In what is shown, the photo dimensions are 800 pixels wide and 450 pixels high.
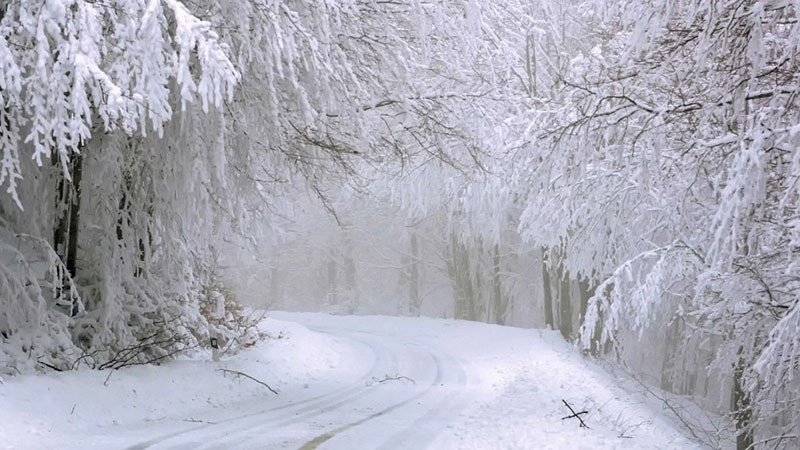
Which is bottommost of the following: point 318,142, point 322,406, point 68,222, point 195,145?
point 322,406

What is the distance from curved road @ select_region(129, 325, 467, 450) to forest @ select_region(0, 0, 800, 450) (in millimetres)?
2084

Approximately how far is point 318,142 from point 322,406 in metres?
3.74

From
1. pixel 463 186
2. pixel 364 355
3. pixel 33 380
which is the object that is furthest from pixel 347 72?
pixel 463 186

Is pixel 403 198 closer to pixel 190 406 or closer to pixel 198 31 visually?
pixel 190 406

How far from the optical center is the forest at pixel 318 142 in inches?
225

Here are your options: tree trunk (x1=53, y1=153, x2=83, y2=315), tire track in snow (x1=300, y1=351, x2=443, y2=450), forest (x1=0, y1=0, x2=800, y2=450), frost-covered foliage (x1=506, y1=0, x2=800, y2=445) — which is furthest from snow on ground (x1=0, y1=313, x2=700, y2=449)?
frost-covered foliage (x1=506, y1=0, x2=800, y2=445)

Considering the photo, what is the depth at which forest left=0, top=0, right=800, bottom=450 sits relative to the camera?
5711 mm

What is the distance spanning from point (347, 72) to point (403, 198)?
13.1 metres

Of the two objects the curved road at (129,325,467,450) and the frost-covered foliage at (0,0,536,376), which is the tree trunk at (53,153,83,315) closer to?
the frost-covered foliage at (0,0,536,376)

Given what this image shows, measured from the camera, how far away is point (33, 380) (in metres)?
7.59

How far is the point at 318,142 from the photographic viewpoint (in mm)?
9422

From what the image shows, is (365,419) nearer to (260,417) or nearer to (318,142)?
(260,417)

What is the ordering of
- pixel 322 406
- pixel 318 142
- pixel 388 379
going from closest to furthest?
pixel 318 142, pixel 322 406, pixel 388 379

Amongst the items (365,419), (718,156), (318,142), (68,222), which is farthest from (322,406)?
(718,156)
